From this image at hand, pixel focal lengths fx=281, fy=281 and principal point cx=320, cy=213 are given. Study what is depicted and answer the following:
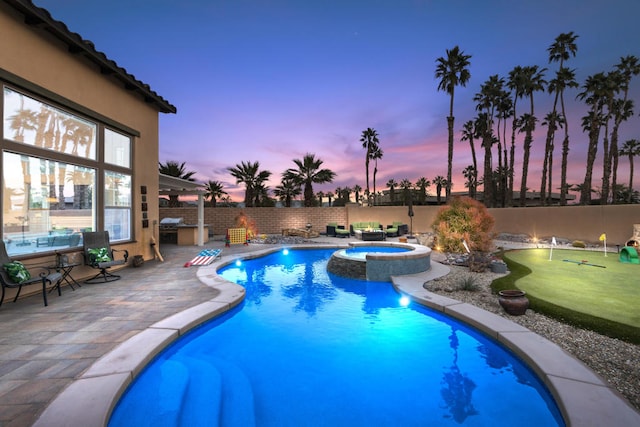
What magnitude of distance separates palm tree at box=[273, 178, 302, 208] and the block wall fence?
706 centimetres

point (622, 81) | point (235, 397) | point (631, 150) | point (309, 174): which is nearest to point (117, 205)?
point (235, 397)

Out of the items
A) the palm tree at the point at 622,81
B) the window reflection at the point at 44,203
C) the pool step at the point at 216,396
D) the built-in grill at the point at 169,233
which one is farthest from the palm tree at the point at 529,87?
the window reflection at the point at 44,203

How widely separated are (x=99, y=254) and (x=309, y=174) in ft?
62.3

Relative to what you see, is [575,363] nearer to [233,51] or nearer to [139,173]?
[139,173]

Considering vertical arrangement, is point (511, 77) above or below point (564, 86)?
above

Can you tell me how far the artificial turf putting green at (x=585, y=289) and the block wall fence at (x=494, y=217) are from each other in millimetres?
6530

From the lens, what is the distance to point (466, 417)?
9.14ft

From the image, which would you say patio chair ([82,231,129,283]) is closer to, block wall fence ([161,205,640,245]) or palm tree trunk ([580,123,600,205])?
block wall fence ([161,205,640,245])

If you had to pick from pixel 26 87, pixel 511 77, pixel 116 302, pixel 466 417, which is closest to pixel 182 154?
pixel 26 87

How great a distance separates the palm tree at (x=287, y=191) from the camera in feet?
92.0

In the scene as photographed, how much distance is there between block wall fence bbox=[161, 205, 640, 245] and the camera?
550 inches

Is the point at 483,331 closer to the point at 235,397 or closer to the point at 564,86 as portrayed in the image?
the point at 235,397

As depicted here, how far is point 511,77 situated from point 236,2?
83.0 feet

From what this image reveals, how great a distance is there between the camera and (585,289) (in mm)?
5852
